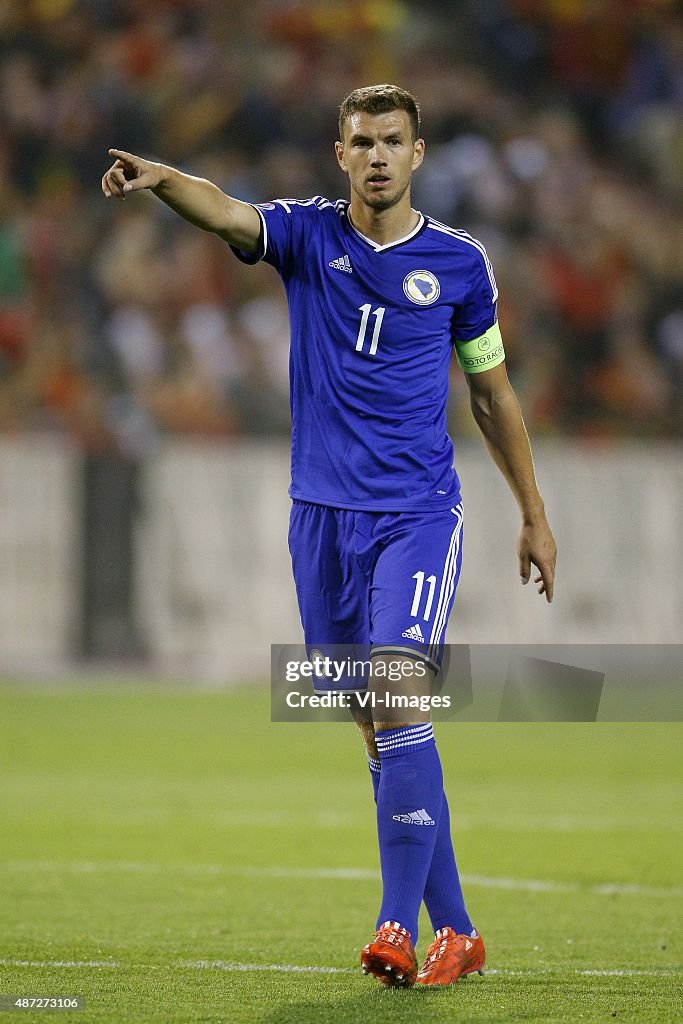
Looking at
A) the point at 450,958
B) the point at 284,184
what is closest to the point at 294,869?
the point at 450,958

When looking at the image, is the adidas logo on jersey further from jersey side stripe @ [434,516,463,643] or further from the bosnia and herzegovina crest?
jersey side stripe @ [434,516,463,643]

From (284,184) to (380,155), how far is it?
13.1 m

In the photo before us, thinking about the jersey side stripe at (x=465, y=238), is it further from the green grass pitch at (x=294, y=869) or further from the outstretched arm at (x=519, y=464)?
the green grass pitch at (x=294, y=869)

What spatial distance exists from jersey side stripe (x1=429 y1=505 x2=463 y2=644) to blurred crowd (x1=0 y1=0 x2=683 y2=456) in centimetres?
1052

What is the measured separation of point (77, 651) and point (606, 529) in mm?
5055

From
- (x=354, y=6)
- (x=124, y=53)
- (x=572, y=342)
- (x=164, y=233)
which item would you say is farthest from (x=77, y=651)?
(x=354, y=6)

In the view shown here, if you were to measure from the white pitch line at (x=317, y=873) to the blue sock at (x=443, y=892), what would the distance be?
1600 millimetres

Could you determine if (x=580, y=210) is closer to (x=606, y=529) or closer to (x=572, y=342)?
(x=572, y=342)

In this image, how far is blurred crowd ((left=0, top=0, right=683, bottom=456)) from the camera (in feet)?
51.4

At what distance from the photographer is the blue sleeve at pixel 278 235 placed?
4379mm

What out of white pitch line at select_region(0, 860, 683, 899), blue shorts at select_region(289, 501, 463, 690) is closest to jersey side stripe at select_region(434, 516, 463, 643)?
blue shorts at select_region(289, 501, 463, 690)

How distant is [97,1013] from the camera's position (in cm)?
361

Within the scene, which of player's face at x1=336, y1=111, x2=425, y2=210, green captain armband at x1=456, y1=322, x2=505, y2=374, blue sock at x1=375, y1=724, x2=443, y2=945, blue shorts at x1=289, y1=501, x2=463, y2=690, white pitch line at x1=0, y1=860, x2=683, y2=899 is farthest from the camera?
white pitch line at x1=0, y1=860, x2=683, y2=899

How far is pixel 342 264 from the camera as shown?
4.43m
